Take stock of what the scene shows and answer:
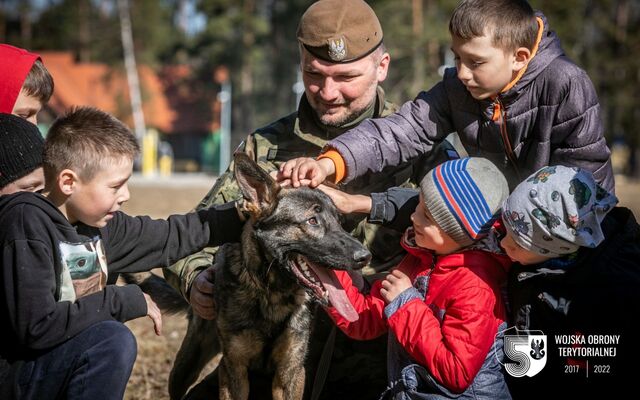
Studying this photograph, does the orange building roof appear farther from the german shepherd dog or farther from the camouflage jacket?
the german shepherd dog

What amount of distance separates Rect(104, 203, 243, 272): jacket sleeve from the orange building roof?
161 ft

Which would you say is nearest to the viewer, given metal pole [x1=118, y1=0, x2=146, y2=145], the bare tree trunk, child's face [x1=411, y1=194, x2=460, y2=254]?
child's face [x1=411, y1=194, x2=460, y2=254]

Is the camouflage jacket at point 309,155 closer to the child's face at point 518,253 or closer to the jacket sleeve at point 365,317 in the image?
the jacket sleeve at point 365,317

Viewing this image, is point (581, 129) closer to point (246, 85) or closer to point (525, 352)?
point (525, 352)

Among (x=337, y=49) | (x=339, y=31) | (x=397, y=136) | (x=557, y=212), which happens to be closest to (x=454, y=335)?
(x=557, y=212)

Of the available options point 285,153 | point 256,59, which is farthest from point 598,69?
point 285,153

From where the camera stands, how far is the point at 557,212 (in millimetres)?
3357

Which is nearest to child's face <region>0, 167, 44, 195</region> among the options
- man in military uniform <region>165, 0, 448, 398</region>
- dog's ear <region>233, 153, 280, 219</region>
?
dog's ear <region>233, 153, 280, 219</region>

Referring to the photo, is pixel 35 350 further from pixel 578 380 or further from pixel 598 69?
pixel 598 69

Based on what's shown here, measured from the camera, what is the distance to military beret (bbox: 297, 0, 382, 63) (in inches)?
189

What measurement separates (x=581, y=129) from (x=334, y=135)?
6.03 feet

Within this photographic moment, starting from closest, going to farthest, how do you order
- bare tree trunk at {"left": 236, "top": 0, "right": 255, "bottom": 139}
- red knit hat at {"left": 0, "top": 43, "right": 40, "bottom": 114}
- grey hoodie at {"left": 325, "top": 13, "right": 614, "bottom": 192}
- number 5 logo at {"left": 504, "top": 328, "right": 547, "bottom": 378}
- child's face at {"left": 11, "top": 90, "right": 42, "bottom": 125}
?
1. number 5 logo at {"left": 504, "top": 328, "right": 547, "bottom": 378}
2. grey hoodie at {"left": 325, "top": 13, "right": 614, "bottom": 192}
3. red knit hat at {"left": 0, "top": 43, "right": 40, "bottom": 114}
4. child's face at {"left": 11, "top": 90, "right": 42, "bottom": 125}
5. bare tree trunk at {"left": 236, "top": 0, "right": 255, "bottom": 139}

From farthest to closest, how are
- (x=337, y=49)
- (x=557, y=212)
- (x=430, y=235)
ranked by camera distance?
(x=337, y=49) < (x=430, y=235) < (x=557, y=212)

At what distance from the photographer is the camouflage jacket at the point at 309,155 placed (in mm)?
4875
